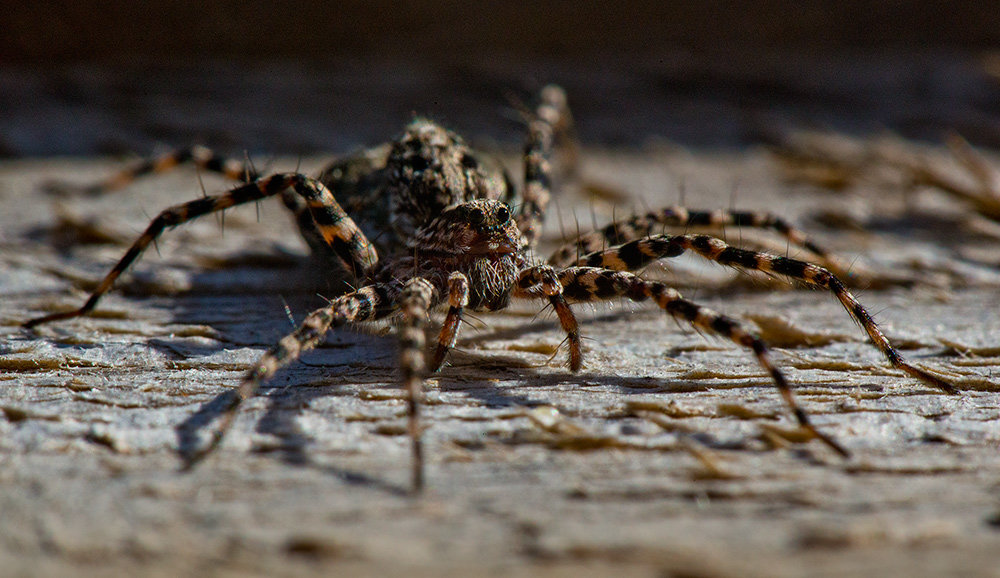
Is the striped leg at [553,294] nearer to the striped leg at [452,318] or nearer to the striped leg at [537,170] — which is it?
the striped leg at [452,318]

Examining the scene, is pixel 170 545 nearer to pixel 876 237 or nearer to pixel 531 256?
pixel 531 256

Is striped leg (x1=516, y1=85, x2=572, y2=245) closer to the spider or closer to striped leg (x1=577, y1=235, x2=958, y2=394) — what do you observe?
the spider

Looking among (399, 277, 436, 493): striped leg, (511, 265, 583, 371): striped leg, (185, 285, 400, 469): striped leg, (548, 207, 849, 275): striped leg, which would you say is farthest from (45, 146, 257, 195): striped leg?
(548, 207, 849, 275): striped leg

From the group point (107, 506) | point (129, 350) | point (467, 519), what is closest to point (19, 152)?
point (129, 350)

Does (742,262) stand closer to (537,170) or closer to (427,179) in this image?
(537,170)

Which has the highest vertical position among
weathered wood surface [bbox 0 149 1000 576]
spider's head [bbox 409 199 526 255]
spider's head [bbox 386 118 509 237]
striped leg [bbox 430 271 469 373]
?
spider's head [bbox 386 118 509 237]

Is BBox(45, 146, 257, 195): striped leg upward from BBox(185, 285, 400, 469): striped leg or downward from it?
upward
